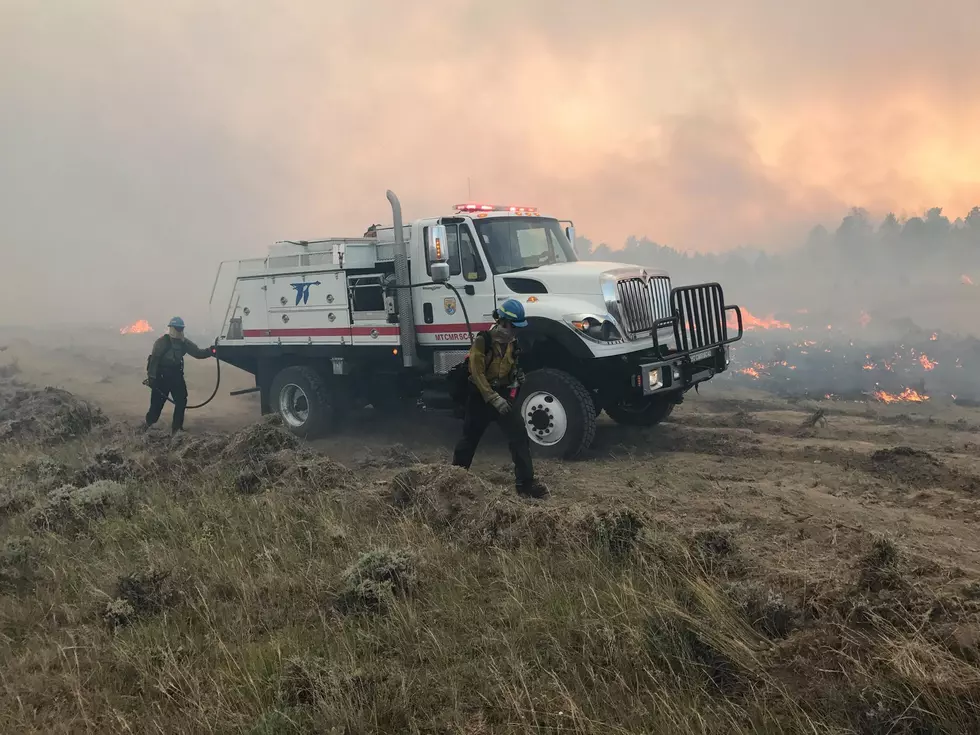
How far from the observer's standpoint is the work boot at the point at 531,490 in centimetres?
644

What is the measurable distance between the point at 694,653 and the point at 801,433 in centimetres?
637

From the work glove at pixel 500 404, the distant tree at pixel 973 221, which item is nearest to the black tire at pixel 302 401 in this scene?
the work glove at pixel 500 404

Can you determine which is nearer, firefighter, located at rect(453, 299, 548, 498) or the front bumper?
firefighter, located at rect(453, 299, 548, 498)

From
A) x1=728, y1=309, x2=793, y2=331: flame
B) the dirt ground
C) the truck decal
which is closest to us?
the dirt ground

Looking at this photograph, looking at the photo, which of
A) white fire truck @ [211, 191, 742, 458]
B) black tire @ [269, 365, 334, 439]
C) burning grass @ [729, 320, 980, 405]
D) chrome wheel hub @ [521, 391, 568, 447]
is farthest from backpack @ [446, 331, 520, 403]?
burning grass @ [729, 320, 980, 405]

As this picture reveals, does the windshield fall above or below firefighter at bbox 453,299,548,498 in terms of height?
above

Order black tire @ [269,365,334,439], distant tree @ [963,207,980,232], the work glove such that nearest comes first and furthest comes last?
the work glove < black tire @ [269,365,334,439] < distant tree @ [963,207,980,232]

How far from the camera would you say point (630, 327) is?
7887mm

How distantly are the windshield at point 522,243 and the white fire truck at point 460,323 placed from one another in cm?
2

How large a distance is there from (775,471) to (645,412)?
8.42 ft

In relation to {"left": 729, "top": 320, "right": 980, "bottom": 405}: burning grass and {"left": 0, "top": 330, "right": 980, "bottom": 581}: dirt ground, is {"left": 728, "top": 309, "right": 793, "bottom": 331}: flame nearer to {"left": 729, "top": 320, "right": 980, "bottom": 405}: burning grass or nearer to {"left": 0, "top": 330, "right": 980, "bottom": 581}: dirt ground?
{"left": 729, "top": 320, "right": 980, "bottom": 405}: burning grass

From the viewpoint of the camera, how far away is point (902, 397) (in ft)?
57.5

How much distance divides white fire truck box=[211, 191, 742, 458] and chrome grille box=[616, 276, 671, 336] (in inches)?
0.9

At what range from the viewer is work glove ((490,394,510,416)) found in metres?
6.12
